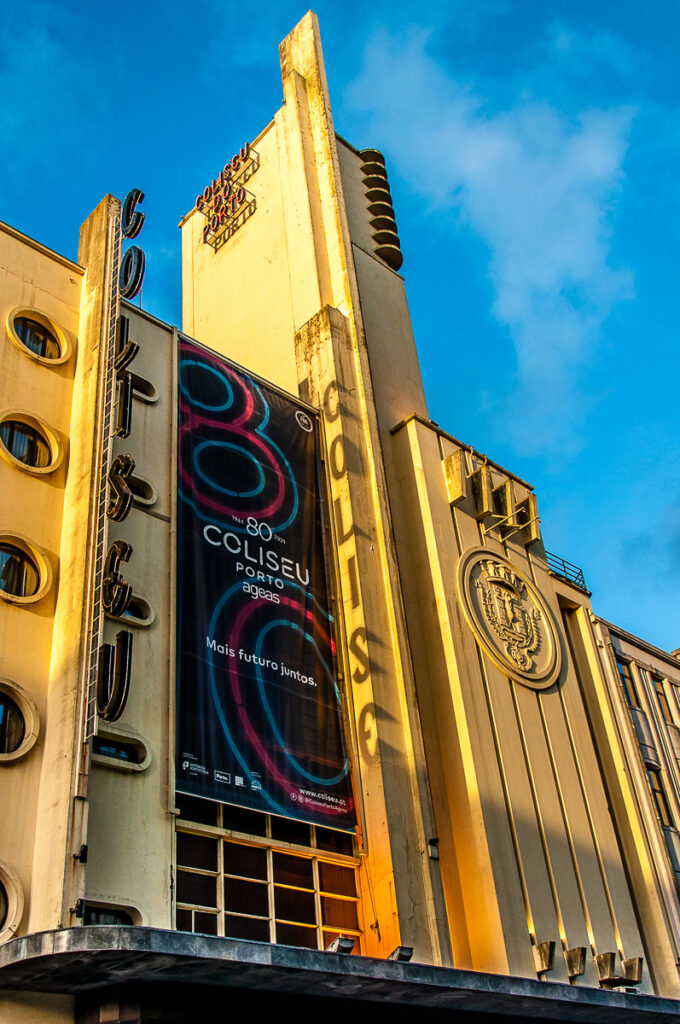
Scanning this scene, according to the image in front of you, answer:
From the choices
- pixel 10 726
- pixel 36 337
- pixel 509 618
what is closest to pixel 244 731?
pixel 10 726

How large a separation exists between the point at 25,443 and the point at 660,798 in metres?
23.6

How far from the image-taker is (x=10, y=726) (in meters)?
19.2

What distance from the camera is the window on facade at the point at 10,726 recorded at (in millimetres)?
18891

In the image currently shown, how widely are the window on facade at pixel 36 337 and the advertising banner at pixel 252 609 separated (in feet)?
10.9

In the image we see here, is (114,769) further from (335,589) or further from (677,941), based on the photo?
(677,941)

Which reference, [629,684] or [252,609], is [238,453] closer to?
[252,609]

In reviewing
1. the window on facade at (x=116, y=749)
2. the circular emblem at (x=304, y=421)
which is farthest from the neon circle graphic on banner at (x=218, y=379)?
the window on facade at (x=116, y=749)

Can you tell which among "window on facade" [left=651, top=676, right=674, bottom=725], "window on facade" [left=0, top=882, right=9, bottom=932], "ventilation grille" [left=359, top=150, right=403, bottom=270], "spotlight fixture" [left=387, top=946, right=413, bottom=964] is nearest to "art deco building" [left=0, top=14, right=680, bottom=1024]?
"window on facade" [left=0, top=882, right=9, bottom=932]

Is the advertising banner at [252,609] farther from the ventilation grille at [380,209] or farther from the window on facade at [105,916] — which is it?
the ventilation grille at [380,209]

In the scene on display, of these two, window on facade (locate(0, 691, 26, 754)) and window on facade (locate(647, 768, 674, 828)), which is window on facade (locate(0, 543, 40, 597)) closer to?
window on facade (locate(0, 691, 26, 754))

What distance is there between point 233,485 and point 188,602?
426 centimetres

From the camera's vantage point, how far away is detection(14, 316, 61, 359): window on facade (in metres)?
24.5

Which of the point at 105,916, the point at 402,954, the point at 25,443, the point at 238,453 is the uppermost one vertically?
the point at 238,453

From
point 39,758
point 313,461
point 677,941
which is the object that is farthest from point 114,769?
point 677,941
